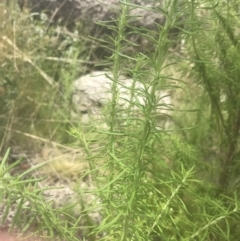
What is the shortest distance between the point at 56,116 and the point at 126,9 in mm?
944

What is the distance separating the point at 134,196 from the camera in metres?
0.61

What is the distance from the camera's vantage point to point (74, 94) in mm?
1719

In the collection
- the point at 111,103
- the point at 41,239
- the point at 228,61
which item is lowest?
the point at 41,239

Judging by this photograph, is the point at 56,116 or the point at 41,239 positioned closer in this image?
the point at 41,239

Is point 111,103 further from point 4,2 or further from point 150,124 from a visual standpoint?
point 4,2

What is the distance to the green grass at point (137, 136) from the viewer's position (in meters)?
0.62

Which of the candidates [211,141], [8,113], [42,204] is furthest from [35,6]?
[42,204]

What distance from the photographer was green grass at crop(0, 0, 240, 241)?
62 centimetres

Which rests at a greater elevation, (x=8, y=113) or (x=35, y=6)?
(x=35, y=6)

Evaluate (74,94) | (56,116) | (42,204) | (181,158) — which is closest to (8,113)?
(56,116)

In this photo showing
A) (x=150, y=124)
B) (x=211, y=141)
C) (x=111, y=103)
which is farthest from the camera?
(x=211, y=141)

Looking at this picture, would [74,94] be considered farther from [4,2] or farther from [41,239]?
[41,239]

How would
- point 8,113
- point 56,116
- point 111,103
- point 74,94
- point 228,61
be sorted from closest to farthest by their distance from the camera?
point 111,103
point 228,61
point 8,113
point 56,116
point 74,94

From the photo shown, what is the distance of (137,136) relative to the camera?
62 cm
